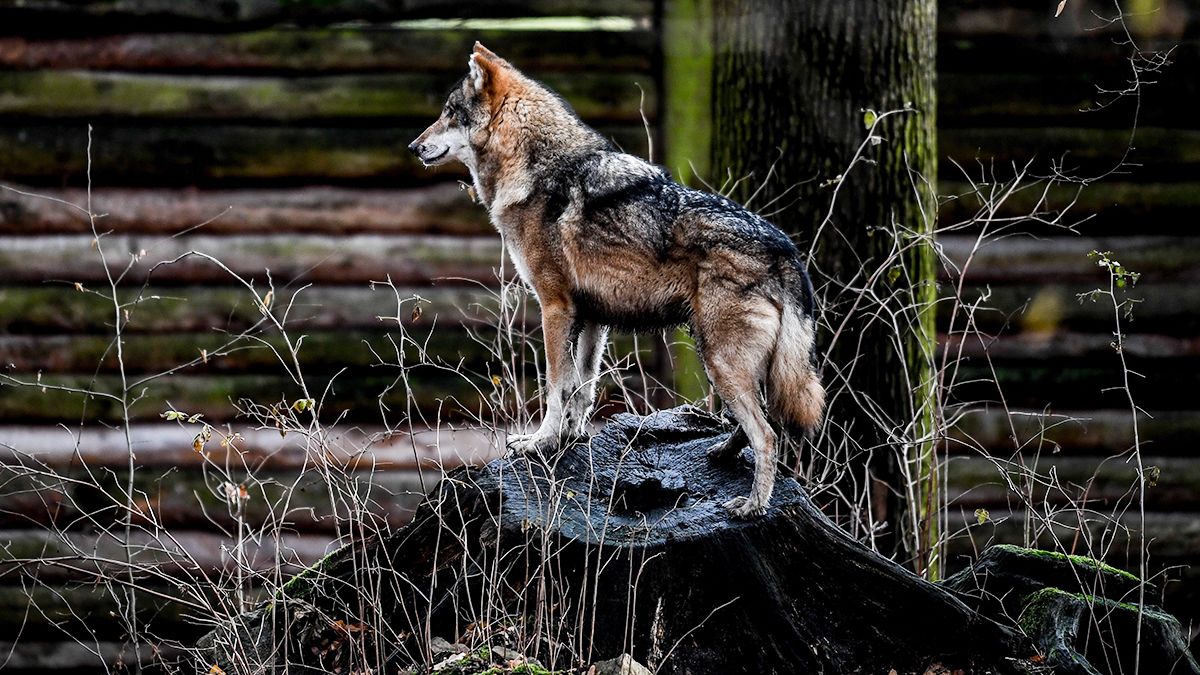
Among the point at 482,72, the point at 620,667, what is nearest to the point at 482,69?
the point at 482,72

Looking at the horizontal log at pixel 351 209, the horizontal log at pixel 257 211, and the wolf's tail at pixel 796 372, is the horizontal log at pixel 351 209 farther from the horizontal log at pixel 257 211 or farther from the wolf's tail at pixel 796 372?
Result: the wolf's tail at pixel 796 372

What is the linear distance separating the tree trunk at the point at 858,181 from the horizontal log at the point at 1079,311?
7.46ft

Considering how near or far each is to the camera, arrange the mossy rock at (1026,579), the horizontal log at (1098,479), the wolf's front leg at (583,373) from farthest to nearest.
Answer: the horizontal log at (1098,479) < the wolf's front leg at (583,373) < the mossy rock at (1026,579)

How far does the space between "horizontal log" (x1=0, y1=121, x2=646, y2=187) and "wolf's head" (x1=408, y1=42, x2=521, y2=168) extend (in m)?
3.05

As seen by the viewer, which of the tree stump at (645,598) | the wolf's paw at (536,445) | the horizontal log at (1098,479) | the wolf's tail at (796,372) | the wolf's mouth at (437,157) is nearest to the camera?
the tree stump at (645,598)

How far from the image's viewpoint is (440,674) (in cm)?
360

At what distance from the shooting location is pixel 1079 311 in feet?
25.7

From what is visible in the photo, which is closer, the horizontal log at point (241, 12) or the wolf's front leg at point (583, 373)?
the wolf's front leg at point (583, 373)

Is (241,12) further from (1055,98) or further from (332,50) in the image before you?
(1055,98)

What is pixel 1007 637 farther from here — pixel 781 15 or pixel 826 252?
pixel 781 15

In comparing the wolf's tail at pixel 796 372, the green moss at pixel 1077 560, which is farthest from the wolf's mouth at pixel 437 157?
the green moss at pixel 1077 560

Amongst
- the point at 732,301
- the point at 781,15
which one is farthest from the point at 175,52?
the point at 732,301

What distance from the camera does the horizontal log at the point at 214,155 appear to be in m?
7.51

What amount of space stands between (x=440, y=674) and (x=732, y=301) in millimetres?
1514
